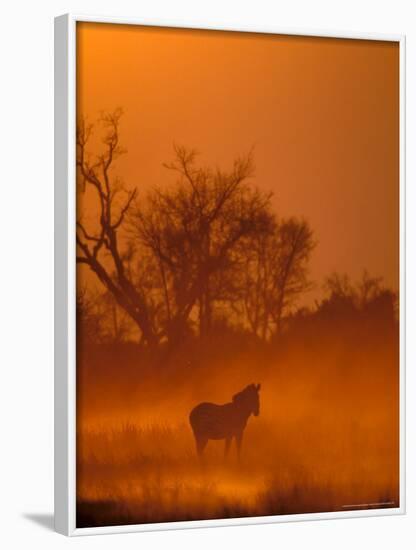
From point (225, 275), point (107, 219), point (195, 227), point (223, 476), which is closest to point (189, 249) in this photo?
point (195, 227)

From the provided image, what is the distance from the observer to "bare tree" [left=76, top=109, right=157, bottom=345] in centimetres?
1091

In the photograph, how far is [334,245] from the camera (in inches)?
457

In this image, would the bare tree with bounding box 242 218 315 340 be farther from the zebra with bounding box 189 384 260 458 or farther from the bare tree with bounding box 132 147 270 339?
Answer: the zebra with bounding box 189 384 260 458

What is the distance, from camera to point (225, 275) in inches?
444

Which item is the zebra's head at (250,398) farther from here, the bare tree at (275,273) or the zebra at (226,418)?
the bare tree at (275,273)

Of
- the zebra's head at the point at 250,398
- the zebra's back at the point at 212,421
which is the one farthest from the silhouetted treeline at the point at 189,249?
the zebra's back at the point at 212,421

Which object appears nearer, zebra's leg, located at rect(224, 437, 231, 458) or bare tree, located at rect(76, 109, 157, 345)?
bare tree, located at rect(76, 109, 157, 345)

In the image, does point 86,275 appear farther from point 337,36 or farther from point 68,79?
point 337,36

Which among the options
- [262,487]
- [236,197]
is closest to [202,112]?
[236,197]

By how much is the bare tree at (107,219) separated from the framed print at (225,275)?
1 centimetres

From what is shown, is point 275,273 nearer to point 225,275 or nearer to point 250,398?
point 225,275

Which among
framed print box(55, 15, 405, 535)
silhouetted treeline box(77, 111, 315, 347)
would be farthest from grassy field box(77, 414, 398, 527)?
silhouetted treeline box(77, 111, 315, 347)

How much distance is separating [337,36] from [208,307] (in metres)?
1.99

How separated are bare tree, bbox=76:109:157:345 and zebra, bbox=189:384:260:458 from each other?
646 millimetres
